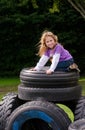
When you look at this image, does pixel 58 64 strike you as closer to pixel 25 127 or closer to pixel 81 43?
pixel 25 127

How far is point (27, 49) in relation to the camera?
26344 millimetres

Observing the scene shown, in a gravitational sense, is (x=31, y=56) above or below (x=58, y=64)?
below

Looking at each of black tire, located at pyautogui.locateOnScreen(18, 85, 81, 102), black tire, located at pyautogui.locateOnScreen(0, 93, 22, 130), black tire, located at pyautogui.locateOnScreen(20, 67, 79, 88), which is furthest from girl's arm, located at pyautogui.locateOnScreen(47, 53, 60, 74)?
black tire, located at pyautogui.locateOnScreen(0, 93, 22, 130)

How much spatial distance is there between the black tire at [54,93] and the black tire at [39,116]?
16 centimetres

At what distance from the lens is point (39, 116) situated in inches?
274

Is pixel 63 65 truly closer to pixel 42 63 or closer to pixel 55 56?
pixel 55 56

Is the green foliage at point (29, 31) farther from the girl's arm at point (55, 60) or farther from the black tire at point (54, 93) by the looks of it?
the black tire at point (54, 93)

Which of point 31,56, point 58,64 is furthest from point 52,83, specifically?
point 31,56

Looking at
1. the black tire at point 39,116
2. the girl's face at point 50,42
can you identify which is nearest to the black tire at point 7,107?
the black tire at point 39,116

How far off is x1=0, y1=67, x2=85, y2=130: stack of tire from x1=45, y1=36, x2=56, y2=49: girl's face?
14.7 inches

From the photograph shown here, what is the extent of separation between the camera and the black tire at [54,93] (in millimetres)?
7133

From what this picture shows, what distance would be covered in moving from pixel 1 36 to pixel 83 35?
4438mm

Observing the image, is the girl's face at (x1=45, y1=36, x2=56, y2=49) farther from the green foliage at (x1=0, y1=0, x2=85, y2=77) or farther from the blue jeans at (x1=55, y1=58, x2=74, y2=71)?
the green foliage at (x1=0, y1=0, x2=85, y2=77)

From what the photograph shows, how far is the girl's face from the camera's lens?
24.8 ft
